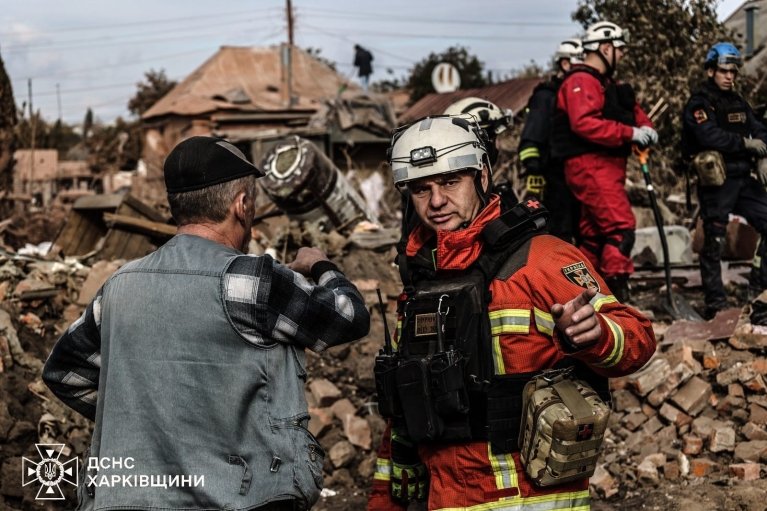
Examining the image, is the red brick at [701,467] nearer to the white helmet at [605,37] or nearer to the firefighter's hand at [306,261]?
the white helmet at [605,37]

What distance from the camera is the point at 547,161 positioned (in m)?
7.57

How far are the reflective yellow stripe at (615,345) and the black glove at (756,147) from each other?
18.5 feet

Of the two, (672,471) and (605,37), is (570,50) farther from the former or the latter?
(672,471)

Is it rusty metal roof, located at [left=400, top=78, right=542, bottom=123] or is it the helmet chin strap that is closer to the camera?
the helmet chin strap

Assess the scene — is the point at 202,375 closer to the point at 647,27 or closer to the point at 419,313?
the point at 419,313

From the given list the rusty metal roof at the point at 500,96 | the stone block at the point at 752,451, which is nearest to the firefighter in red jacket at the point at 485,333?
the stone block at the point at 752,451

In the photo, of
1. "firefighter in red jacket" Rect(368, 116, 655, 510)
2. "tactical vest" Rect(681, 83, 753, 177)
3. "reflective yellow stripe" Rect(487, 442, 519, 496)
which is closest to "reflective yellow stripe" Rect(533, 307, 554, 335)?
"firefighter in red jacket" Rect(368, 116, 655, 510)

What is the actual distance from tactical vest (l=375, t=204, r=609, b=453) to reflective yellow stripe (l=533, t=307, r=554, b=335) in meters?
0.16

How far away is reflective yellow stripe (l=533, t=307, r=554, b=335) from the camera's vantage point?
299 cm

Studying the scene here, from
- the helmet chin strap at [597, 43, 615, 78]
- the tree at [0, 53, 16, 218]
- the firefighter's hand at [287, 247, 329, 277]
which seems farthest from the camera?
the tree at [0, 53, 16, 218]

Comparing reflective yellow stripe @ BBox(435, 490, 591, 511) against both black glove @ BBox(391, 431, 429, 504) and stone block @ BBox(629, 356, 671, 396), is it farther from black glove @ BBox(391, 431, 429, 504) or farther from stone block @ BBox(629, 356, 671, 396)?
stone block @ BBox(629, 356, 671, 396)

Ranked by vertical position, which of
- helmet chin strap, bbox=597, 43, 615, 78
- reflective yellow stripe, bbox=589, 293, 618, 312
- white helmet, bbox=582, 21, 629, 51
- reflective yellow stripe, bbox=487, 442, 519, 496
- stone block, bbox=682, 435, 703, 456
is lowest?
stone block, bbox=682, 435, 703, 456

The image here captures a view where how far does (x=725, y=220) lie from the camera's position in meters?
7.97

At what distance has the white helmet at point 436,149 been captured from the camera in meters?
3.28
